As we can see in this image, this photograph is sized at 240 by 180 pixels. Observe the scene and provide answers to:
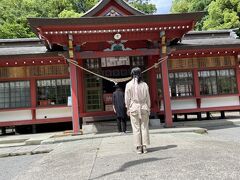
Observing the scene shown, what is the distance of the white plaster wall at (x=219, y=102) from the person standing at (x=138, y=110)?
11.2 meters

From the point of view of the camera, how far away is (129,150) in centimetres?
846

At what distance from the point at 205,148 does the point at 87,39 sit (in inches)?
322

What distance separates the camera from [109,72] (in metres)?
17.8

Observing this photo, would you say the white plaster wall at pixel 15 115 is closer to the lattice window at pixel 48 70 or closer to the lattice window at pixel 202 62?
the lattice window at pixel 48 70

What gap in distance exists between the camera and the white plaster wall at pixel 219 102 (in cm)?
1852

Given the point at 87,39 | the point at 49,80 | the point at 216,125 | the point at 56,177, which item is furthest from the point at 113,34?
the point at 56,177

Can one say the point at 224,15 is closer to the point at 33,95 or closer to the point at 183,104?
the point at 183,104

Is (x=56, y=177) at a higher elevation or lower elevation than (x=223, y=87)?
lower

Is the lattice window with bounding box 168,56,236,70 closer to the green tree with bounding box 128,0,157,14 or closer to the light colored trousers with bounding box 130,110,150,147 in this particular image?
the light colored trousers with bounding box 130,110,150,147

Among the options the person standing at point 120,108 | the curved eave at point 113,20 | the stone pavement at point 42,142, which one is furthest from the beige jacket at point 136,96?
the curved eave at point 113,20

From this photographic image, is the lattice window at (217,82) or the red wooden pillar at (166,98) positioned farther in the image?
the lattice window at (217,82)

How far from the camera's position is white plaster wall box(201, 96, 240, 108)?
18.5 metres

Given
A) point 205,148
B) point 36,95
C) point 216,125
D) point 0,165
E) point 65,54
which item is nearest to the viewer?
point 205,148

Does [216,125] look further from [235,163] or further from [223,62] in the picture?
[235,163]
